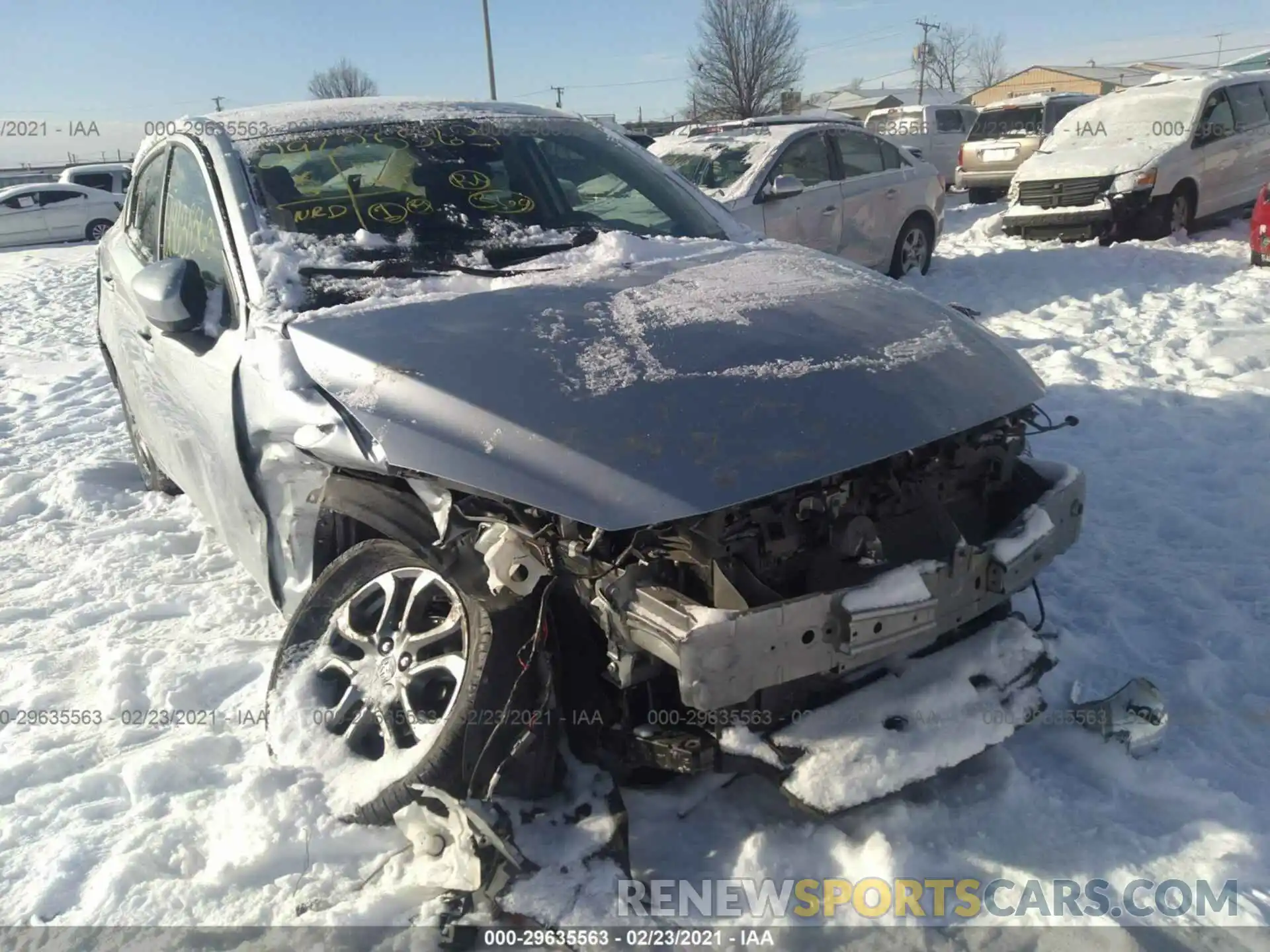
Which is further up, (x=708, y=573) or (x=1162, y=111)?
(x=1162, y=111)

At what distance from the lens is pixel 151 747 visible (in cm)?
300

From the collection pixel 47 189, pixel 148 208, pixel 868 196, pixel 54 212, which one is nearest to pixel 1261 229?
pixel 868 196

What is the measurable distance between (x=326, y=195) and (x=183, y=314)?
0.63m

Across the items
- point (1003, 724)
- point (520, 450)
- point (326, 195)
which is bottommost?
point (1003, 724)

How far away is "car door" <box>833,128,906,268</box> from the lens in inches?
364

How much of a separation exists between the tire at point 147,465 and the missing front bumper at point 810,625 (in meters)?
3.78

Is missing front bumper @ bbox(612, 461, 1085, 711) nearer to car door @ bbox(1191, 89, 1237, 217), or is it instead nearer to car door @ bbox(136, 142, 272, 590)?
car door @ bbox(136, 142, 272, 590)

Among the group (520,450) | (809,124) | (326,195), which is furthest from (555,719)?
(809,124)

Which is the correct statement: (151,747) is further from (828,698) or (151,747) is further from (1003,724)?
(1003,724)

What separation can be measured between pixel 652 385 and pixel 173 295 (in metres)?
1.67

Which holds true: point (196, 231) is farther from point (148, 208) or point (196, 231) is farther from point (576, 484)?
point (576, 484)

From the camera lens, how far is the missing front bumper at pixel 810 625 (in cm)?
207

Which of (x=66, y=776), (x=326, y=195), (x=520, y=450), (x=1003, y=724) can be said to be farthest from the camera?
(x=326, y=195)

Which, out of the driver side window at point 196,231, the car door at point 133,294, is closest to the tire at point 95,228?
the car door at point 133,294
